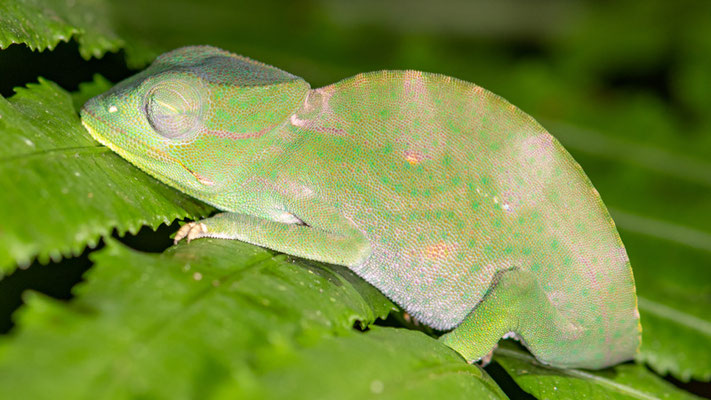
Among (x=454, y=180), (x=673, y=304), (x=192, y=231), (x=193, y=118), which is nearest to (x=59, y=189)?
(x=192, y=231)

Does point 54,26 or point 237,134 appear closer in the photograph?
point 237,134

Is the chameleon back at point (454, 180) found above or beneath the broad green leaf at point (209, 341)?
above

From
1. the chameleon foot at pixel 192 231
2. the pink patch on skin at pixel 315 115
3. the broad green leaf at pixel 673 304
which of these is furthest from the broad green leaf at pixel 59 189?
the broad green leaf at pixel 673 304

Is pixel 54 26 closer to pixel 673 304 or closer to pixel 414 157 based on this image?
pixel 414 157

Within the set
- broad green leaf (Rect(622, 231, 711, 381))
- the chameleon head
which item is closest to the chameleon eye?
the chameleon head

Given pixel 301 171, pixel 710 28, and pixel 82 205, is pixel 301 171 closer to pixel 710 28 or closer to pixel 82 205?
pixel 82 205

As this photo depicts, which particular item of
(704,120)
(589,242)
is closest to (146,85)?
(589,242)

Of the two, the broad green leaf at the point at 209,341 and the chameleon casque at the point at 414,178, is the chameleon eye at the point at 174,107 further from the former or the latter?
the broad green leaf at the point at 209,341
